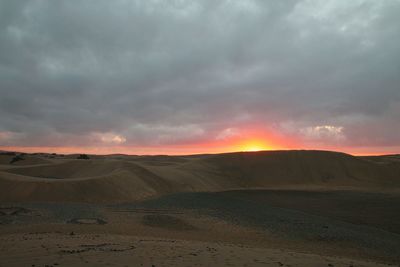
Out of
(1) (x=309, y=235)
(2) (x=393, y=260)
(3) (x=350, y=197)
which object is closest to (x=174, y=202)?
(1) (x=309, y=235)

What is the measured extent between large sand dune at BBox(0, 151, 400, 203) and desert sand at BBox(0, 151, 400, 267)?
0.19m

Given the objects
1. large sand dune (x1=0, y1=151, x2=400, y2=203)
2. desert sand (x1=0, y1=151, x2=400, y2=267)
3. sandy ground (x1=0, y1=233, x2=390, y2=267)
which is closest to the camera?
sandy ground (x1=0, y1=233, x2=390, y2=267)

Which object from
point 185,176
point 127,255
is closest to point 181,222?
point 127,255

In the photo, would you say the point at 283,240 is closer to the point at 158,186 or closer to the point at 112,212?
the point at 112,212

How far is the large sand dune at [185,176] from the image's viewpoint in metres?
32.3

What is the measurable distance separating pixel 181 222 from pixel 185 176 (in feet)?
90.3

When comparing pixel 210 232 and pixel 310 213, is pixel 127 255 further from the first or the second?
pixel 310 213

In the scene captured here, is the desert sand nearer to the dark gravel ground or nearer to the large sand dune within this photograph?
the dark gravel ground

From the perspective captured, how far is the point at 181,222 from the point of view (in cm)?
2159

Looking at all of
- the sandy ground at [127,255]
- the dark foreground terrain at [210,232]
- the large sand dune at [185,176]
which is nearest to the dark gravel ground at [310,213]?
the dark foreground terrain at [210,232]

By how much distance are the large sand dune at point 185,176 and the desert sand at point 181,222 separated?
0.19m

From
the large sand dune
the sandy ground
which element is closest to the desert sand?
the sandy ground

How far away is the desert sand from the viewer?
36.8 feet

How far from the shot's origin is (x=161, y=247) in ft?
41.2
